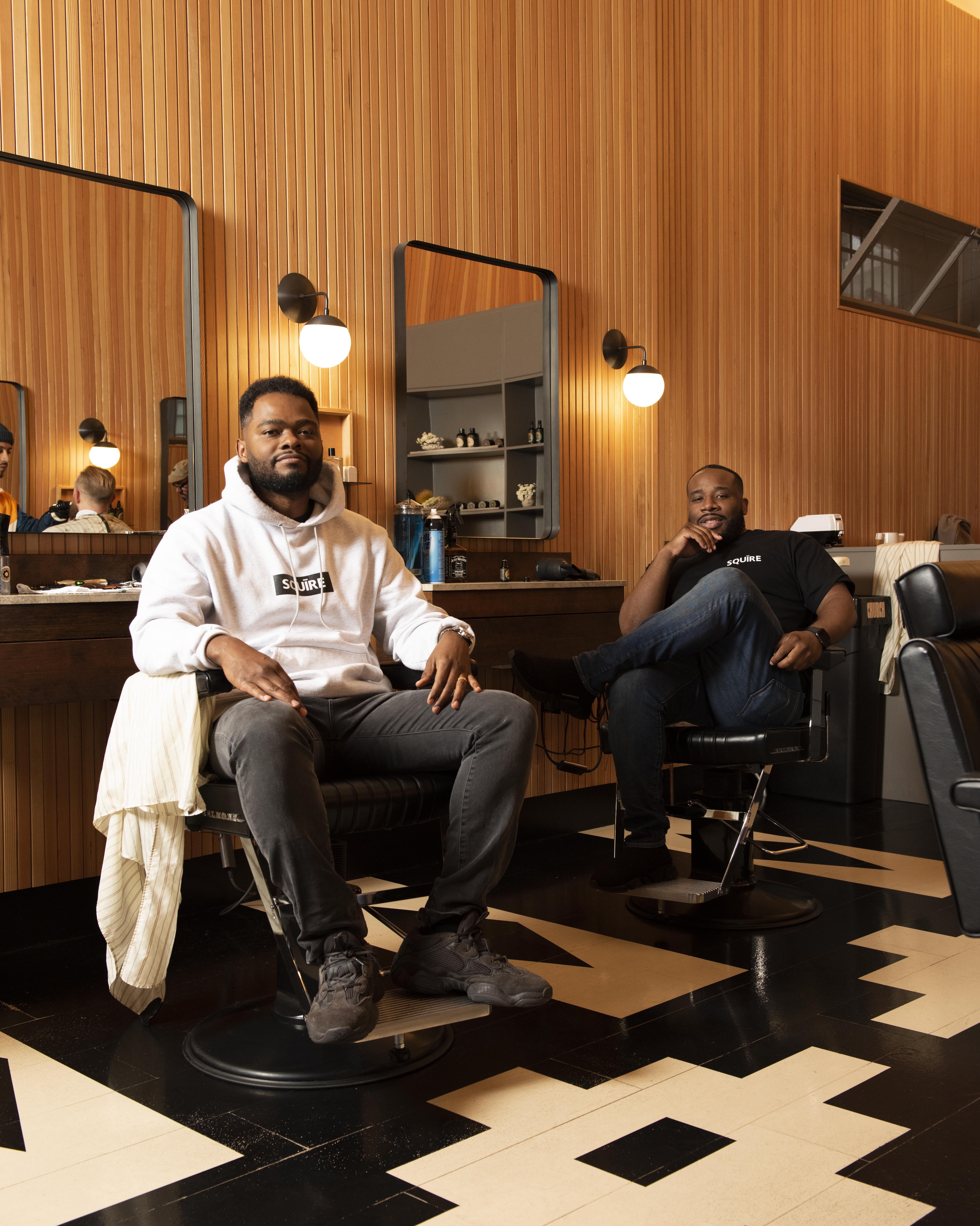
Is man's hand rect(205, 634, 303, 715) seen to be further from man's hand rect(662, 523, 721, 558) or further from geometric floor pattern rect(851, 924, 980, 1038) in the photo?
man's hand rect(662, 523, 721, 558)

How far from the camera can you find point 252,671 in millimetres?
1994

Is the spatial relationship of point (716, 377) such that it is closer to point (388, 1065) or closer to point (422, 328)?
point (422, 328)

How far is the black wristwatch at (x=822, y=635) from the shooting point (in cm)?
294

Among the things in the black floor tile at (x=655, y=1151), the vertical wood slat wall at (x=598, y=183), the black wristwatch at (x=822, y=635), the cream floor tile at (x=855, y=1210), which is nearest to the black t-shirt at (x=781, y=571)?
the black wristwatch at (x=822, y=635)

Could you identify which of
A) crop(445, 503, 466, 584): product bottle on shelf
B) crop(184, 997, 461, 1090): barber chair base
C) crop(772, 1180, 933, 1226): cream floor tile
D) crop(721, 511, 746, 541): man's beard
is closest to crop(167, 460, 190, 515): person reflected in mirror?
crop(445, 503, 466, 584): product bottle on shelf

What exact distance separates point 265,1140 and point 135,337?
2.13m

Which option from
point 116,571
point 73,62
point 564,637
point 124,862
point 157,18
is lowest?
point 124,862

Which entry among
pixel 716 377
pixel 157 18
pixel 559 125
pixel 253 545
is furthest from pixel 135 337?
pixel 716 377

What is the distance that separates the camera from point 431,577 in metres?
3.55

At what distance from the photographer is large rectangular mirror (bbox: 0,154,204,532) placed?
2.84 metres

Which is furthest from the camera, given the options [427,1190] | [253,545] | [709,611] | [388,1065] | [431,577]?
[431,577]

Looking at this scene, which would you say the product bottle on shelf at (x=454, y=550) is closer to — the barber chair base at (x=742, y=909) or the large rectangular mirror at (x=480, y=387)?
the large rectangular mirror at (x=480, y=387)

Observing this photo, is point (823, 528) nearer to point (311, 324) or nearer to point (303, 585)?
point (311, 324)

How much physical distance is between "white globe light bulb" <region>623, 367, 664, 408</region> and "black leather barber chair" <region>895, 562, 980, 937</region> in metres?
2.28
